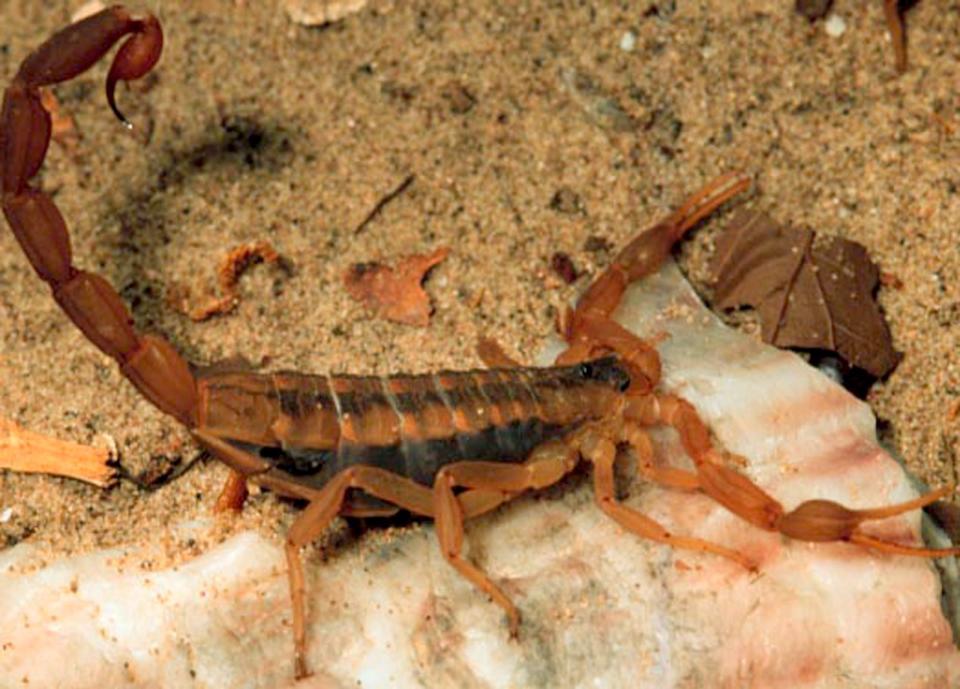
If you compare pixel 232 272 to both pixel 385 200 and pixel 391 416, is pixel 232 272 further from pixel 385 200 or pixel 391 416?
pixel 391 416

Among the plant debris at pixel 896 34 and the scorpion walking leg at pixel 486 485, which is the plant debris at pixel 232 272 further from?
the plant debris at pixel 896 34

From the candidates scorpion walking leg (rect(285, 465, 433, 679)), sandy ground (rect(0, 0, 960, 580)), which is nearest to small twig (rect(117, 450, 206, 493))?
sandy ground (rect(0, 0, 960, 580))

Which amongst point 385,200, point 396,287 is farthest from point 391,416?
point 385,200

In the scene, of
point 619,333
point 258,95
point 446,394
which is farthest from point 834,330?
point 258,95

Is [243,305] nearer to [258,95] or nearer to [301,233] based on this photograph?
[301,233]

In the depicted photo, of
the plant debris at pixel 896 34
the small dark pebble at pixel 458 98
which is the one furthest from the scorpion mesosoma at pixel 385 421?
the plant debris at pixel 896 34

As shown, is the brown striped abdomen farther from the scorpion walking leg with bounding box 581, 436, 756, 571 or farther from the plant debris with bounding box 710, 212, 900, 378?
the plant debris with bounding box 710, 212, 900, 378

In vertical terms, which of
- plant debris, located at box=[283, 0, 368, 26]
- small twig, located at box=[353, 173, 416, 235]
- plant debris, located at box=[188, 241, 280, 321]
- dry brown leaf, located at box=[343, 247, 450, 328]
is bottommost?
dry brown leaf, located at box=[343, 247, 450, 328]
